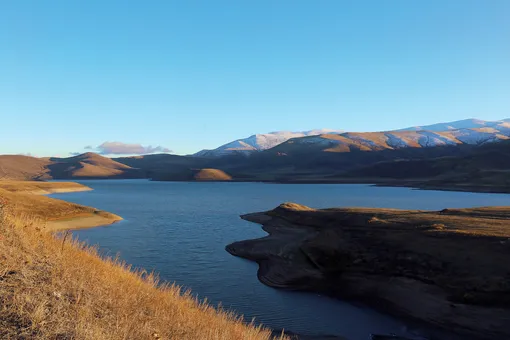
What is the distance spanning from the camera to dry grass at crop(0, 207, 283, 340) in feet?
23.5

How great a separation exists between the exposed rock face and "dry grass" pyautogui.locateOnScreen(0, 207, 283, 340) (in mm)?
16022

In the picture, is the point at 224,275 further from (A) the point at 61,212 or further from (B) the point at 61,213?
(A) the point at 61,212

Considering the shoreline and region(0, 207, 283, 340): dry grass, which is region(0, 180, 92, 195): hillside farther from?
region(0, 207, 283, 340): dry grass

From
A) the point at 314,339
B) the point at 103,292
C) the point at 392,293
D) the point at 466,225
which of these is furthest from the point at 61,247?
the point at 466,225

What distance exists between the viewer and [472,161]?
18500 centimetres

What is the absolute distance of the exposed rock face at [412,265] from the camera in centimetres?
2150

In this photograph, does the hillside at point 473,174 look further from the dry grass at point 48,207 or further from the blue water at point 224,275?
the dry grass at point 48,207

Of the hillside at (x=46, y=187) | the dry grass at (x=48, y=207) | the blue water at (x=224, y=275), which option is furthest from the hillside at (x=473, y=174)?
the hillside at (x=46, y=187)

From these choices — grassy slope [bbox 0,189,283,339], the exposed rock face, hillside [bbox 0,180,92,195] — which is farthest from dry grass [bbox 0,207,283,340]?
hillside [bbox 0,180,92,195]

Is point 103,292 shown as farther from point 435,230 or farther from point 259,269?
point 435,230

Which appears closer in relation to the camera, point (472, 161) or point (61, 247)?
point (61, 247)

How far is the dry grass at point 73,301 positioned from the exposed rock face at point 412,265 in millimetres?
16022

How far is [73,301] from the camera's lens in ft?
28.8

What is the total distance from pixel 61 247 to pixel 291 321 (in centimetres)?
1367
